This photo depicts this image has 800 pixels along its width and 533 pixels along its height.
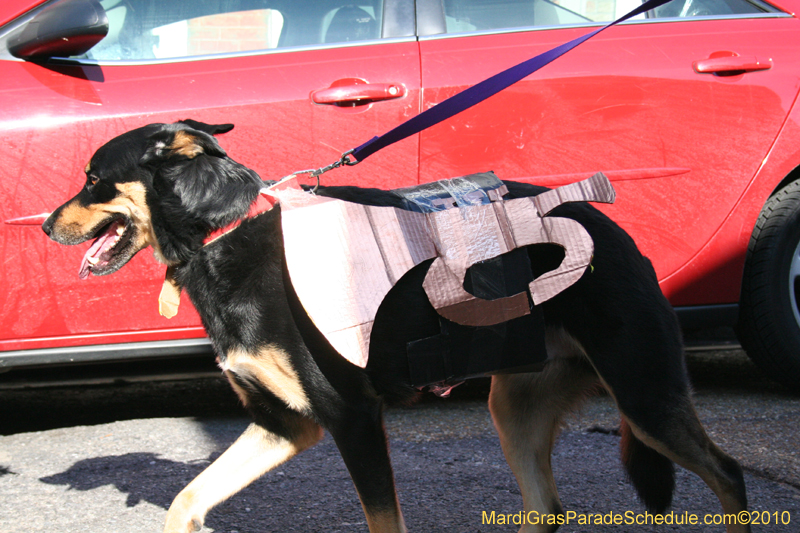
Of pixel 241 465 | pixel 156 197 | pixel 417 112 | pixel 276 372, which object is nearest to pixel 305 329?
pixel 276 372

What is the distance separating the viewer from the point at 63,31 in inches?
110

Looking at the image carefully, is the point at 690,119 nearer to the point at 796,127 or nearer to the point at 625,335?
the point at 796,127

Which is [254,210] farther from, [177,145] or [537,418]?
[537,418]

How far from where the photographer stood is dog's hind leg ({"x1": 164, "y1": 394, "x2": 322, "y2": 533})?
202cm

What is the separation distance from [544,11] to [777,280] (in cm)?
164

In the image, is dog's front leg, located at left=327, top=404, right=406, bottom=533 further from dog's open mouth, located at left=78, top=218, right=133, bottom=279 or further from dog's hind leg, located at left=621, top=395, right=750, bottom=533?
dog's open mouth, located at left=78, top=218, right=133, bottom=279

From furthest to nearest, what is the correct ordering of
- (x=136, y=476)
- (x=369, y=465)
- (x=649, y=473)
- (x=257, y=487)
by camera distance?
(x=136, y=476) → (x=257, y=487) → (x=649, y=473) → (x=369, y=465)

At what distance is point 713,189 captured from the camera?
3.13m

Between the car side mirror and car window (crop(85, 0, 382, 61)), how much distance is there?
11.7 inches

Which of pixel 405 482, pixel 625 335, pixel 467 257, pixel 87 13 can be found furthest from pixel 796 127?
pixel 87 13

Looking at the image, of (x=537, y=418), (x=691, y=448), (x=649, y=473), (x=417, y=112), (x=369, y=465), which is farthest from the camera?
(x=417, y=112)

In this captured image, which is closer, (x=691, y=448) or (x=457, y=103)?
(x=691, y=448)

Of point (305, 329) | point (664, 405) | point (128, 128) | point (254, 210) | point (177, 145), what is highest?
point (177, 145)

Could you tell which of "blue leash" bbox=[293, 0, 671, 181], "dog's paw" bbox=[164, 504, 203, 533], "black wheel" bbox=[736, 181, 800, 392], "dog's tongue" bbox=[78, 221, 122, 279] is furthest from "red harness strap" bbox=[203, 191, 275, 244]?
"black wheel" bbox=[736, 181, 800, 392]
